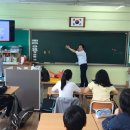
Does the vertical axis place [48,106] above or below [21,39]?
below

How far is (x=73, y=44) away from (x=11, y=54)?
1995 mm

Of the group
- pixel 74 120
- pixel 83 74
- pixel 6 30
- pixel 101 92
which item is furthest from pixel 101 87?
pixel 83 74

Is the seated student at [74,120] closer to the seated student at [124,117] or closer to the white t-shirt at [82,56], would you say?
the seated student at [124,117]

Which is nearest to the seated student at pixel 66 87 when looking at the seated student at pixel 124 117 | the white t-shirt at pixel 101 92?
the white t-shirt at pixel 101 92

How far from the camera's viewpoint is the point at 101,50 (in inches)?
330

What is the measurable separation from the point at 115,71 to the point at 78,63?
1282 mm

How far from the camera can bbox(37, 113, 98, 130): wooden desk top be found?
2664 millimetres

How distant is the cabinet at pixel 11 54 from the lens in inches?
317

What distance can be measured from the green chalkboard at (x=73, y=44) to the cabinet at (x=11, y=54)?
0.49 m

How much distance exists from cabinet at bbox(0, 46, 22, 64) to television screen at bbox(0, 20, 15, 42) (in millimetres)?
864

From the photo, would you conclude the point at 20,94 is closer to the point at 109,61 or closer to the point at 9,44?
the point at 9,44

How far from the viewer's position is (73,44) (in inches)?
328

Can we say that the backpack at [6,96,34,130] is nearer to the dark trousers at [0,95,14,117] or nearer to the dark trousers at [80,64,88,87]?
the dark trousers at [0,95,14,117]

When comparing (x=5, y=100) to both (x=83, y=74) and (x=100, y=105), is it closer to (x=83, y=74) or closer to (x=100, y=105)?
(x=100, y=105)
